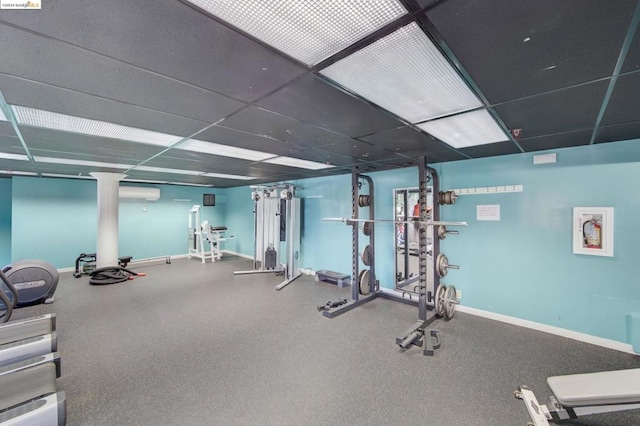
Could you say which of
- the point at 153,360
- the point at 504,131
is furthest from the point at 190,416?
the point at 504,131

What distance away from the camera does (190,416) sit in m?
1.88

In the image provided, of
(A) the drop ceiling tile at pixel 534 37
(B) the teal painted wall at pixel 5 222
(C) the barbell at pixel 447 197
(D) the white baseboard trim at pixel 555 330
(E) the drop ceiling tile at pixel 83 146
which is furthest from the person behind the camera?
(B) the teal painted wall at pixel 5 222

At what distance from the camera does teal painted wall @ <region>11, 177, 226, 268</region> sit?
566 cm

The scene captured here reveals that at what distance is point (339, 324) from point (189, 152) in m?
3.06

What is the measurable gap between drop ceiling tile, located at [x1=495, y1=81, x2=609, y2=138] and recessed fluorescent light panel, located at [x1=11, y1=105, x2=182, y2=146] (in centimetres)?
314

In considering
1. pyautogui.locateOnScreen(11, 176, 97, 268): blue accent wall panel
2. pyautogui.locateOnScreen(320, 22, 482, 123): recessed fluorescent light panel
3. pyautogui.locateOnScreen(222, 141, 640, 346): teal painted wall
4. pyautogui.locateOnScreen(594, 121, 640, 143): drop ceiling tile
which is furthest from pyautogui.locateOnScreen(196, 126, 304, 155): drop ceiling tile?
pyautogui.locateOnScreen(11, 176, 97, 268): blue accent wall panel

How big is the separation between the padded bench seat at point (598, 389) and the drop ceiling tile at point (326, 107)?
2234 millimetres

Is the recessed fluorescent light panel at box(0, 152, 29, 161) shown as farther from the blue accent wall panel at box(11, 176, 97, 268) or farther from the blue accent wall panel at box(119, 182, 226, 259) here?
the blue accent wall panel at box(119, 182, 226, 259)

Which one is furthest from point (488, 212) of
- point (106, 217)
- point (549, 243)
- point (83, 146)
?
point (106, 217)

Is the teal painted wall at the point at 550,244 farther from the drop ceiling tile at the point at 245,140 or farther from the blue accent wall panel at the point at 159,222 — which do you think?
the blue accent wall panel at the point at 159,222

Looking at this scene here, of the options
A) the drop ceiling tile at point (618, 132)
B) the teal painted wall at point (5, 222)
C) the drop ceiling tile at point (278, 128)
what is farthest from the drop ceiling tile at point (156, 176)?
the drop ceiling tile at point (618, 132)

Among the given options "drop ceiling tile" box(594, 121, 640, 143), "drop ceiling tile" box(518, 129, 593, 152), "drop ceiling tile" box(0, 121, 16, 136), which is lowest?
"drop ceiling tile" box(594, 121, 640, 143)

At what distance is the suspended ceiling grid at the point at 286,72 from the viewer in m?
1.02

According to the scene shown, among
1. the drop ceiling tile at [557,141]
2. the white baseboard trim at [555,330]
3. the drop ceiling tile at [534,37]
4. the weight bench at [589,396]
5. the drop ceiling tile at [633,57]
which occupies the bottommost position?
the white baseboard trim at [555,330]
